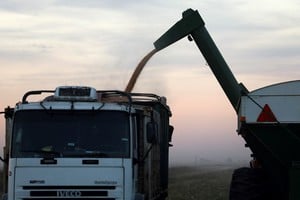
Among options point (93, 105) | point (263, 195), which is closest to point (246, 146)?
point (263, 195)

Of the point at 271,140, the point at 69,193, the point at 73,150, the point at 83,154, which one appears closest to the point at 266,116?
the point at 271,140

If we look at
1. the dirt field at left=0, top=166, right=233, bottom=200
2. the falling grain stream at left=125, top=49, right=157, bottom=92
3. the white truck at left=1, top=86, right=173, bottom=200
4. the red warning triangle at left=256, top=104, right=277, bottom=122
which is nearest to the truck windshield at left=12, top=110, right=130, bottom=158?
the white truck at left=1, top=86, right=173, bottom=200

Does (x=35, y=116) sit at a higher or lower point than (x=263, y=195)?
higher

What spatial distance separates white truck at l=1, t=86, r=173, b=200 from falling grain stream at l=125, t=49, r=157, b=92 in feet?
16.6

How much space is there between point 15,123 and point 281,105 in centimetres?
457

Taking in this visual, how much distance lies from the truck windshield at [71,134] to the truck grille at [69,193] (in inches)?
21.9

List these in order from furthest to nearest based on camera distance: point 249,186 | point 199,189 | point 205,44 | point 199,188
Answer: point 199,188 < point 199,189 < point 205,44 < point 249,186

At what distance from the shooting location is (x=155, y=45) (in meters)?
18.7

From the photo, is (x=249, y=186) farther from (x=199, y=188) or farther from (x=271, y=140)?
(x=199, y=188)

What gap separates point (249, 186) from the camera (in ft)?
43.2

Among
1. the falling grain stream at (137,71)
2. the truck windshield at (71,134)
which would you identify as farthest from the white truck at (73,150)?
the falling grain stream at (137,71)

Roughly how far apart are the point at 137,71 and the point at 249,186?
Answer: 244 inches

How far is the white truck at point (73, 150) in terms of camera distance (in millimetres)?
12492

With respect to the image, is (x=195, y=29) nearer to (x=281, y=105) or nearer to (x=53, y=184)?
(x=281, y=105)
